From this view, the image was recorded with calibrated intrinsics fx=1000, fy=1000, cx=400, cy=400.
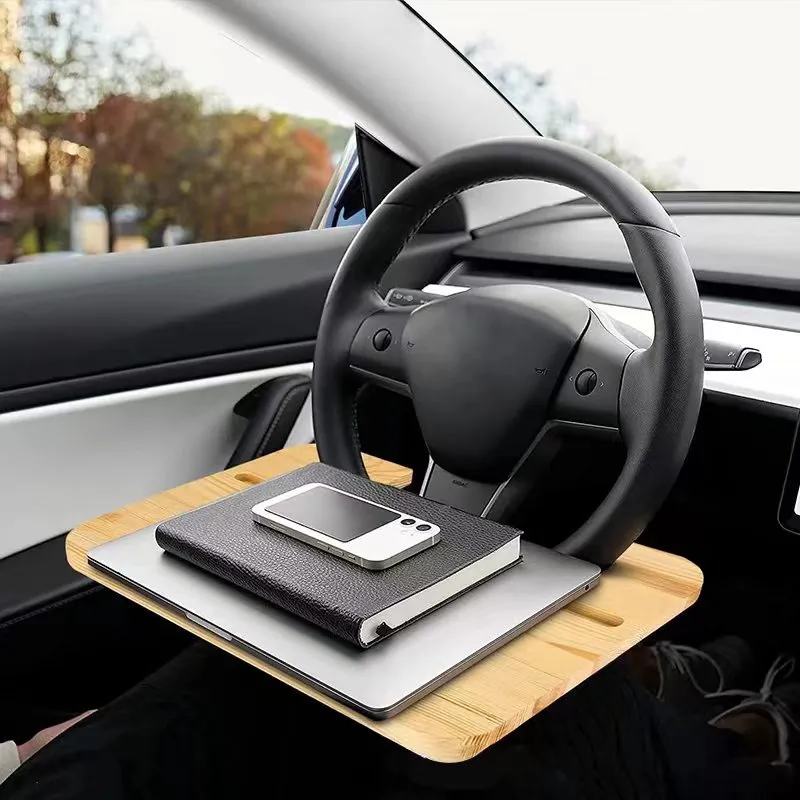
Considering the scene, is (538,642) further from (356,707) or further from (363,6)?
(363,6)

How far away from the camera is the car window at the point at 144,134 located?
1514 millimetres

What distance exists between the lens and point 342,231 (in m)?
1.56

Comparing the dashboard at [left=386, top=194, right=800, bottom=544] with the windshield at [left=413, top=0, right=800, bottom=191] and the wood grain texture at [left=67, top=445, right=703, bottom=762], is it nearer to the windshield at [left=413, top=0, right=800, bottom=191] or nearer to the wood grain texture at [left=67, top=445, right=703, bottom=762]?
the windshield at [left=413, top=0, right=800, bottom=191]

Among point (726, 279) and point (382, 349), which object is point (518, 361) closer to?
point (382, 349)

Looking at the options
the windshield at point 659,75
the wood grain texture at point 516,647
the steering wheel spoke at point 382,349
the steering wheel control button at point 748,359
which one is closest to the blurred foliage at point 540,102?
the windshield at point 659,75

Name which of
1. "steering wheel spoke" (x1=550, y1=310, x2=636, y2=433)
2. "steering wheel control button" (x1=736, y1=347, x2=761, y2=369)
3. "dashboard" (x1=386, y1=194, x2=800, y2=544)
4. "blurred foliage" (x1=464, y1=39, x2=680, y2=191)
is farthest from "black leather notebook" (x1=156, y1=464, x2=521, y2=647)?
"blurred foliage" (x1=464, y1=39, x2=680, y2=191)

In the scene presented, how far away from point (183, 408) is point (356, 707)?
796 millimetres

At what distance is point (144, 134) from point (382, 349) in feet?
2.99

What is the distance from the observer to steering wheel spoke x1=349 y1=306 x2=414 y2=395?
99cm

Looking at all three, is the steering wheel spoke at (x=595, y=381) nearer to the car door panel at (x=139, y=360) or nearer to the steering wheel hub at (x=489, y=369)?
the steering wheel hub at (x=489, y=369)

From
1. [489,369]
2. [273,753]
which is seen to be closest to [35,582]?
[273,753]

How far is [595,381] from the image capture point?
0.86 metres

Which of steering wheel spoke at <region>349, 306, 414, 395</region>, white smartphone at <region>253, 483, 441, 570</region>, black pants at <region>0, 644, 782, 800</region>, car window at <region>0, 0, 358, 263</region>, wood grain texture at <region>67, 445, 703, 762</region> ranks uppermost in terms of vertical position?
car window at <region>0, 0, 358, 263</region>

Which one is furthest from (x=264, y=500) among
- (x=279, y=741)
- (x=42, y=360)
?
(x=42, y=360)
